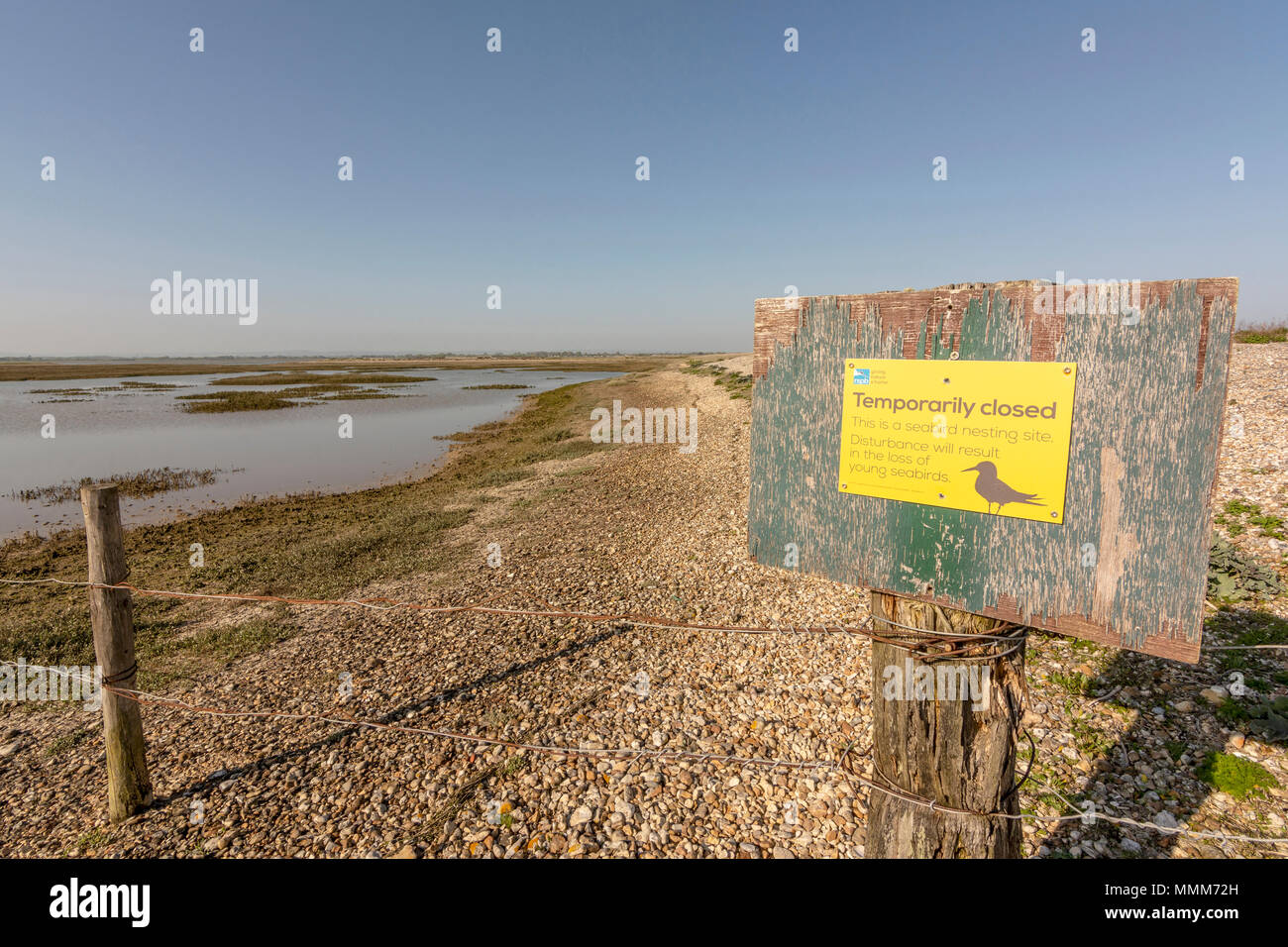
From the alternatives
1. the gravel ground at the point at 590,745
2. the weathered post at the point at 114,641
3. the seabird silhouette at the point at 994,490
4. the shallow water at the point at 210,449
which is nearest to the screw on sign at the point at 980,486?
the seabird silhouette at the point at 994,490

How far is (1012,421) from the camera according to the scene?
202 centimetres

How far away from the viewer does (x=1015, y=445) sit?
2018 millimetres

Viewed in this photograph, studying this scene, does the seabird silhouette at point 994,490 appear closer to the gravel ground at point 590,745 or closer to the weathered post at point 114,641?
the gravel ground at point 590,745

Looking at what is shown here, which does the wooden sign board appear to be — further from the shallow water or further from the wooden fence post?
the shallow water

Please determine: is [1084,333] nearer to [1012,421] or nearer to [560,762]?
[1012,421]

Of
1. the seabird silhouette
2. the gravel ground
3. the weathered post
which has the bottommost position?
the gravel ground

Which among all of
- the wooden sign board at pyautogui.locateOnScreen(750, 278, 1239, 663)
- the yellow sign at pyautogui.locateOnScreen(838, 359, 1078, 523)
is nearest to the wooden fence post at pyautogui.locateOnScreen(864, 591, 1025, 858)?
the wooden sign board at pyautogui.locateOnScreen(750, 278, 1239, 663)

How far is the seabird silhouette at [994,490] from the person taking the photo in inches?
79.4

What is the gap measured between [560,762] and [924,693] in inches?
152

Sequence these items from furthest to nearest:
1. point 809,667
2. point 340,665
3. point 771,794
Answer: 1. point 340,665
2. point 809,667
3. point 771,794

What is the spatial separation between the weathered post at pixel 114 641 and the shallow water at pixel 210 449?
1514 cm

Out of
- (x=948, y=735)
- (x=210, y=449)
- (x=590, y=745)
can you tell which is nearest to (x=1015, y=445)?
(x=948, y=735)

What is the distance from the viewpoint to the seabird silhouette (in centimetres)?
202
